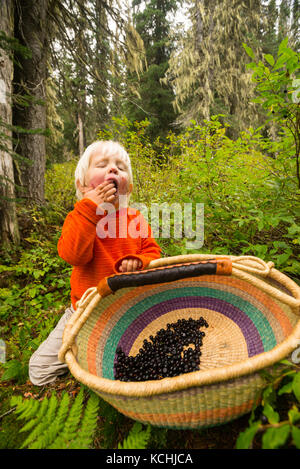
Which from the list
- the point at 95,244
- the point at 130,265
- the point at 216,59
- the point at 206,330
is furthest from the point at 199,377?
the point at 216,59

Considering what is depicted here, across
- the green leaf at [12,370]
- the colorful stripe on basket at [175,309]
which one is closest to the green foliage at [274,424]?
the colorful stripe on basket at [175,309]

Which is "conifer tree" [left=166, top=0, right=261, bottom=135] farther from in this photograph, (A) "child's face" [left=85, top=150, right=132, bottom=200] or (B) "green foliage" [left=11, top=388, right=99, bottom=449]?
(B) "green foliage" [left=11, top=388, right=99, bottom=449]

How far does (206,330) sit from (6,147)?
339 centimetres

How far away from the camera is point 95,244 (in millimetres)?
1665

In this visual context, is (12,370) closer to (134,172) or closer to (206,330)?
(206,330)

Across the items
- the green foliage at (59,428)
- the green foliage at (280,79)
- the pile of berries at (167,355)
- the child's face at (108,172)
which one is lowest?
the pile of berries at (167,355)

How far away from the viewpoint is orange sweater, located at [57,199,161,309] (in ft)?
4.62

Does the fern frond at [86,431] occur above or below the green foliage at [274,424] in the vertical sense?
below

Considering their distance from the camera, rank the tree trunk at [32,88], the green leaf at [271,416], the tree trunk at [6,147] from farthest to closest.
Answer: the tree trunk at [32,88] → the tree trunk at [6,147] → the green leaf at [271,416]

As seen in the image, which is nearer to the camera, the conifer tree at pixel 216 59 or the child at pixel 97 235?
the child at pixel 97 235

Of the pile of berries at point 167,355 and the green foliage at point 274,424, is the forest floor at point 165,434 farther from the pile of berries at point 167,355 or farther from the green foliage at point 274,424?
the pile of berries at point 167,355

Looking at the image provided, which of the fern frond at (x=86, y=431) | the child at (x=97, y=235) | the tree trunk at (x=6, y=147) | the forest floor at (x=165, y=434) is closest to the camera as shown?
the fern frond at (x=86, y=431)

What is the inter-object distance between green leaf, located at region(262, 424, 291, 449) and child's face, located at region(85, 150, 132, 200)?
1.36 m

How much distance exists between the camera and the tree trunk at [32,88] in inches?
156
